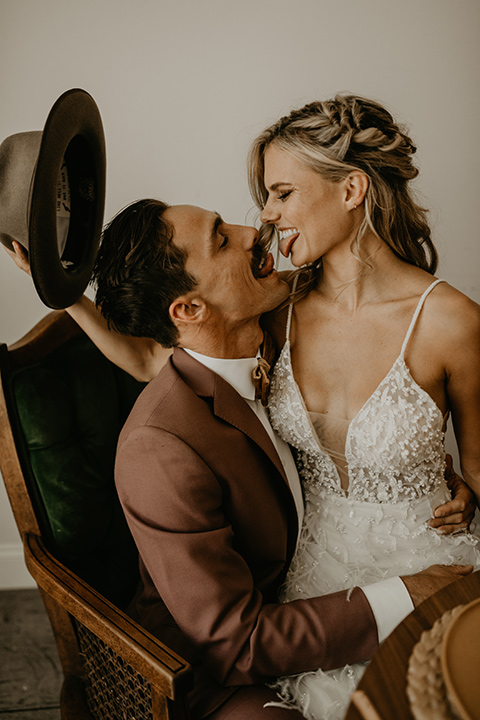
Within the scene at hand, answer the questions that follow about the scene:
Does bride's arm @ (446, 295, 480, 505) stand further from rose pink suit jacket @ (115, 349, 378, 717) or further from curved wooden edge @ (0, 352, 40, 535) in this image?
curved wooden edge @ (0, 352, 40, 535)

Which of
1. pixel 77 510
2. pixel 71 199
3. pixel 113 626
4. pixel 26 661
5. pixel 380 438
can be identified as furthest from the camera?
pixel 26 661

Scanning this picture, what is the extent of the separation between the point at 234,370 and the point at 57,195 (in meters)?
0.53

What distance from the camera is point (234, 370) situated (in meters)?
1.35

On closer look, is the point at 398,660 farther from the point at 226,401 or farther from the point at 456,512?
the point at 456,512

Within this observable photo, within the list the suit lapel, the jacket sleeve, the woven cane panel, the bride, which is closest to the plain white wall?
the bride

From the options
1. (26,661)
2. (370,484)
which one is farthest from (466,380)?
(26,661)

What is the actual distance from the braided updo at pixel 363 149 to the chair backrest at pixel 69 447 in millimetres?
728

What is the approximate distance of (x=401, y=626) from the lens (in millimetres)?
778

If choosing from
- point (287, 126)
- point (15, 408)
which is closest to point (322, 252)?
point (287, 126)

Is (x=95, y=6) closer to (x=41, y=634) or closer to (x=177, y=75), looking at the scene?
(x=177, y=75)

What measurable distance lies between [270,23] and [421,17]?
1.51 ft

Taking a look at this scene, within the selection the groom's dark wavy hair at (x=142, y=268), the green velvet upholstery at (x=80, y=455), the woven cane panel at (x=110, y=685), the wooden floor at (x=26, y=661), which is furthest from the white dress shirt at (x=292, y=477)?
the wooden floor at (x=26, y=661)

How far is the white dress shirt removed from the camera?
3.74 ft

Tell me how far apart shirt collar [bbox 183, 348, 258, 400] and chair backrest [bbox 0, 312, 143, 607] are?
0.36m
